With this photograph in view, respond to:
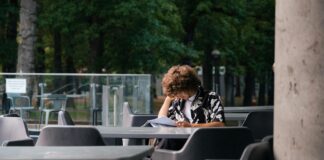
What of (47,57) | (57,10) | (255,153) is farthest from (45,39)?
(255,153)

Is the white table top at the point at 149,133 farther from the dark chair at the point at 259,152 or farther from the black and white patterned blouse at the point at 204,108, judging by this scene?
the dark chair at the point at 259,152

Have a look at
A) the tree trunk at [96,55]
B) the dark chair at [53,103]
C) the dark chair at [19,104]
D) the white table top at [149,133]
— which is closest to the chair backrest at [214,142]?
the white table top at [149,133]

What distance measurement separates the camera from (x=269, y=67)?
46.9 m

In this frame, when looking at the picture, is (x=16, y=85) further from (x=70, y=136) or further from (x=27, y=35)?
(x=70, y=136)

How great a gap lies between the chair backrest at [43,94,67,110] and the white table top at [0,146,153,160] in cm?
1585

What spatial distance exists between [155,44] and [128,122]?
83.9 feet

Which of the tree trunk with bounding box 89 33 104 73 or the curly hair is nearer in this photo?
the curly hair

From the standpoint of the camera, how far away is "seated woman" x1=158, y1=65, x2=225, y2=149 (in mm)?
8562

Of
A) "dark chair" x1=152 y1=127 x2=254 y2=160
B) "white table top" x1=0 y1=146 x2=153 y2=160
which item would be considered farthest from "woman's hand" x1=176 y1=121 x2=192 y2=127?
"white table top" x1=0 y1=146 x2=153 y2=160

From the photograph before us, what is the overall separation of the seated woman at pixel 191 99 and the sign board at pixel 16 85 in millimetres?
13563

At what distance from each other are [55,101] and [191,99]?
1313cm

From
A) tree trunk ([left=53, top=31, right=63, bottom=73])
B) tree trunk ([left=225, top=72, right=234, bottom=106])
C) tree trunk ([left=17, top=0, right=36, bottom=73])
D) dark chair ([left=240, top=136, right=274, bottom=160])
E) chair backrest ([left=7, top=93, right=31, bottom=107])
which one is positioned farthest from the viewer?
tree trunk ([left=225, top=72, right=234, bottom=106])

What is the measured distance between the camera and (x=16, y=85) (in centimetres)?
2208

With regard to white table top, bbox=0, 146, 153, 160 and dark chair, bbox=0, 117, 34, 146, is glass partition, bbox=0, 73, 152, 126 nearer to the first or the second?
dark chair, bbox=0, 117, 34, 146
